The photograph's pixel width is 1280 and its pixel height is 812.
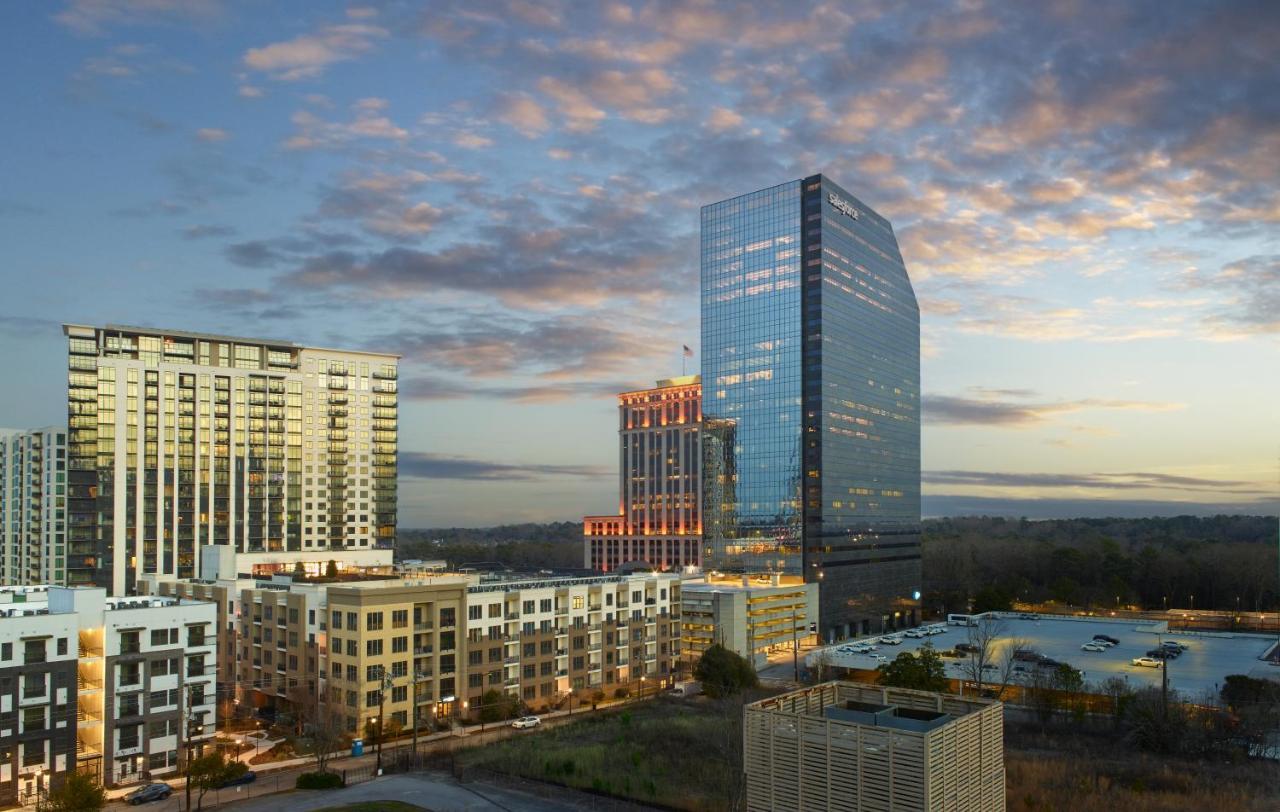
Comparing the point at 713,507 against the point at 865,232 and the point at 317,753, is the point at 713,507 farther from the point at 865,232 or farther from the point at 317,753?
the point at 317,753

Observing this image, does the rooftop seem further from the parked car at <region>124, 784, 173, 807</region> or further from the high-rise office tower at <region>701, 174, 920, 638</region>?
the high-rise office tower at <region>701, 174, 920, 638</region>

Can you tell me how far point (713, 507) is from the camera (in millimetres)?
154375

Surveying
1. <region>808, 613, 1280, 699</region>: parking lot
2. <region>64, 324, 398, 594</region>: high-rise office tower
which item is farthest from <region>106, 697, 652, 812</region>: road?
<region>64, 324, 398, 594</region>: high-rise office tower

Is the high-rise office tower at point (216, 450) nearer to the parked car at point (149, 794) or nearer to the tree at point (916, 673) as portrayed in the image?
the parked car at point (149, 794)

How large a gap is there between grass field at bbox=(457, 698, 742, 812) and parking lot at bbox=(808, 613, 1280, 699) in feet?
113

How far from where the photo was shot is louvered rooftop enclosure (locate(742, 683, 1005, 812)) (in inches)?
1267

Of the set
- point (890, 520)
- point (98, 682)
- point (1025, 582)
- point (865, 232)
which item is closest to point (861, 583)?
point (890, 520)

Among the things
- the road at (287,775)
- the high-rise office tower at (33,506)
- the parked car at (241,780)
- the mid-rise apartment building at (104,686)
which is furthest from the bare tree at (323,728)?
the high-rise office tower at (33,506)

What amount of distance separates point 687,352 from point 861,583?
4925 cm

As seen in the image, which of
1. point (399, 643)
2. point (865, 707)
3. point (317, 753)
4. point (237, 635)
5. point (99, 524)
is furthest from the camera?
point (99, 524)

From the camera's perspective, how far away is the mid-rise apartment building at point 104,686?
56781 mm

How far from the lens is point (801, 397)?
144625mm

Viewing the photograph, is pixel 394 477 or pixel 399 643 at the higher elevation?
pixel 394 477

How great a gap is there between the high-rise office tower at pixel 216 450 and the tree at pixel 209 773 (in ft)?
246
